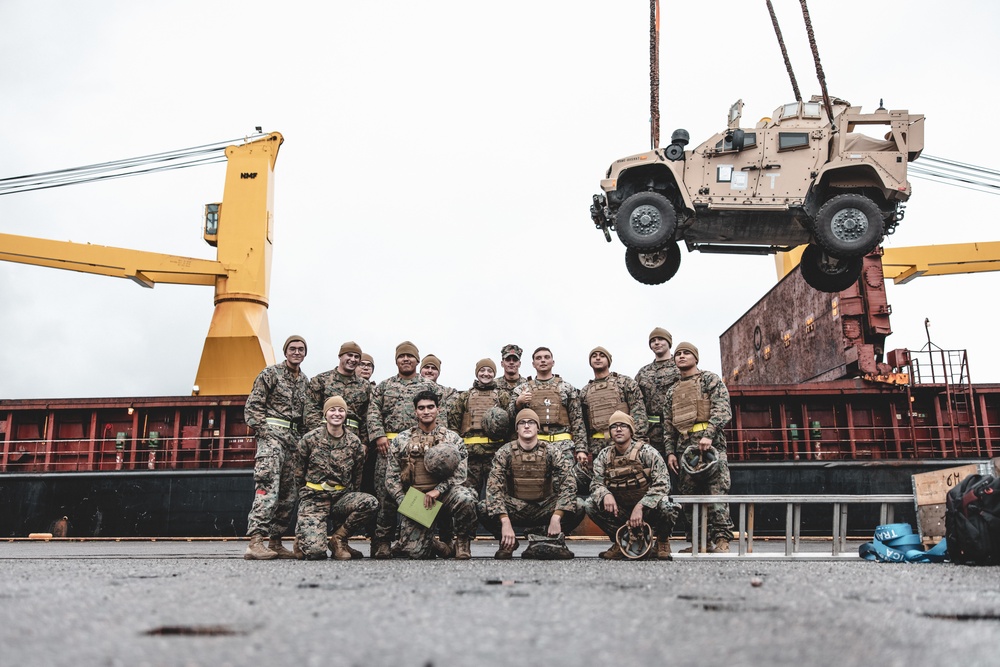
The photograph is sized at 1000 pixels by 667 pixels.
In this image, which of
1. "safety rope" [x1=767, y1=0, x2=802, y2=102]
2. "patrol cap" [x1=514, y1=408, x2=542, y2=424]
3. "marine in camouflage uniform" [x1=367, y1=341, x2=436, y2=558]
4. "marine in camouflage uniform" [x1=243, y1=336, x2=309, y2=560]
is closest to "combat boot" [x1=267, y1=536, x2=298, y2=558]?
"marine in camouflage uniform" [x1=243, y1=336, x2=309, y2=560]

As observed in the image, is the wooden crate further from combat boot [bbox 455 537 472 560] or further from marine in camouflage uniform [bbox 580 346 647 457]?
combat boot [bbox 455 537 472 560]

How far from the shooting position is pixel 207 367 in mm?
16453

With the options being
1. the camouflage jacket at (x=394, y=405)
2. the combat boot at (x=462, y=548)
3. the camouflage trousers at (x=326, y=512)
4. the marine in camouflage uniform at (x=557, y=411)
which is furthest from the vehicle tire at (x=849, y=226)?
the camouflage trousers at (x=326, y=512)

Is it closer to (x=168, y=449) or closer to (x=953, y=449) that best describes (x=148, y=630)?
(x=168, y=449)

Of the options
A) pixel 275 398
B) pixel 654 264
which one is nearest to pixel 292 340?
pixel 275 398

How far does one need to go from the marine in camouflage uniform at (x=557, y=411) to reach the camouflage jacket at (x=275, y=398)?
1789 millimetres

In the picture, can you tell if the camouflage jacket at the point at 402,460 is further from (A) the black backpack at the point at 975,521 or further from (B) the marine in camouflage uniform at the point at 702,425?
(A) the black backpack at the point at 975,521

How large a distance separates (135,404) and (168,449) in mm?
1026

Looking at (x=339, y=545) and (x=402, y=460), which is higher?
(x=402, y=460)

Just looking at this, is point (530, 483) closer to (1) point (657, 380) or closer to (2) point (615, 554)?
(2) point (615, 554)

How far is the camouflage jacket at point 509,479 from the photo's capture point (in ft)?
19.4

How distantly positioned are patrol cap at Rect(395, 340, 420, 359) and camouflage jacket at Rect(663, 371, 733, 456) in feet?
7.45

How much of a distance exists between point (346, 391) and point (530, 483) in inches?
72.9

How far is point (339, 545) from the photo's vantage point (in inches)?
231
